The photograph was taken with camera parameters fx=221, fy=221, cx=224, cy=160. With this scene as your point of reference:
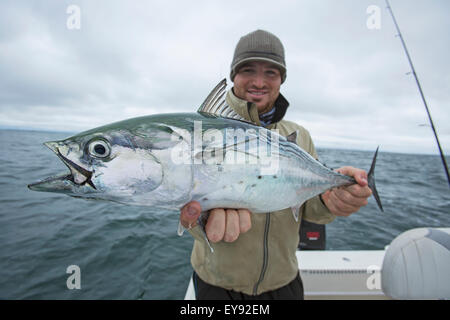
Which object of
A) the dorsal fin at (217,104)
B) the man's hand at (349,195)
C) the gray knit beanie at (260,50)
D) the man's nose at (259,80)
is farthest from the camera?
the man's nose at (259,80)

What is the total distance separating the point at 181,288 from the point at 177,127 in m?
4.42

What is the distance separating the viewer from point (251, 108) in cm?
255

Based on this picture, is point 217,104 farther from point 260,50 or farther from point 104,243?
point 104,243

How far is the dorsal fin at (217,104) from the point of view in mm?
1735

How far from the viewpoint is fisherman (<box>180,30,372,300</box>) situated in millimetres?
2352

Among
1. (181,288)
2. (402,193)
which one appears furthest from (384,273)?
(402,193)

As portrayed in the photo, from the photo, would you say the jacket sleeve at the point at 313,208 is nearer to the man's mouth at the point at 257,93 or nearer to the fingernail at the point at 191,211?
the man's mouth at the point at 257,93

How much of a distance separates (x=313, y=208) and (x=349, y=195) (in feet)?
2.01

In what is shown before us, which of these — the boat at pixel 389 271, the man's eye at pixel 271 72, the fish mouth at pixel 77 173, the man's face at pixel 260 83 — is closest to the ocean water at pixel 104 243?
the boat at pixel 389 271

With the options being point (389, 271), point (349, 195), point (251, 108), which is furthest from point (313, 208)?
point (389, 271)

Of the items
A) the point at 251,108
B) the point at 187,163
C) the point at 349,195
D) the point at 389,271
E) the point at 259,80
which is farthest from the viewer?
the point at 389,271

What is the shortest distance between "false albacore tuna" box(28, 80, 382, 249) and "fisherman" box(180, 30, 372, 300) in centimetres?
64
